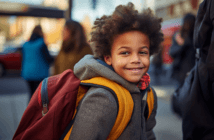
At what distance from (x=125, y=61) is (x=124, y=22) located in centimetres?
26

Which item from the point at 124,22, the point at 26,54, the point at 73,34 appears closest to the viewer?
the point at 124,22

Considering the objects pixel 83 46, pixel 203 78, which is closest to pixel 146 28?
pixel 203 78

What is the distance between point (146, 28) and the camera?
4.66ft

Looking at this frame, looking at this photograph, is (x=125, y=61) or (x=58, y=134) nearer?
(x=58, y=134)

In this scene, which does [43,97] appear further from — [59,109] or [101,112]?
[101,112]

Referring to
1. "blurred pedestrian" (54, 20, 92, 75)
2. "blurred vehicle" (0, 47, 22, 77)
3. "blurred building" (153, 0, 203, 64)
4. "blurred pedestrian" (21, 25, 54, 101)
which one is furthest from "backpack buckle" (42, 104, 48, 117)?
"blurred building" (153, 0, 203, 64)

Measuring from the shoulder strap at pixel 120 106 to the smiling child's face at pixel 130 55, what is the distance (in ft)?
0.49

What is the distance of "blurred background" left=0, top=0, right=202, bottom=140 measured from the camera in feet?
13.4

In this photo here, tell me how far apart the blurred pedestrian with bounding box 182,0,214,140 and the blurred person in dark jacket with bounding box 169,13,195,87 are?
8.62 ft

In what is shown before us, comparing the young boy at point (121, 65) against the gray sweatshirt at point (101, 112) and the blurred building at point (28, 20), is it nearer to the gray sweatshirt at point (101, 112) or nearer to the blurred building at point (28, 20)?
the gray sweatshirt at point (101, 112)

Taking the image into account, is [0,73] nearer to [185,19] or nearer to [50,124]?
[185,19]

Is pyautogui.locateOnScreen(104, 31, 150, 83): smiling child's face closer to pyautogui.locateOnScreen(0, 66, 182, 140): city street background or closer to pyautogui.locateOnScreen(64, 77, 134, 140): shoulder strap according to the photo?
pyautogui.locateOnScreen(64, 77, 134, 140): shoulder strap

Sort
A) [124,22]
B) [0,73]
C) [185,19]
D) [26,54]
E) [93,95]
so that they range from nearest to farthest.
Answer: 1. [93,95]
2. [124,22]
3. [185,19]
4. [26,54]
5. [0,73]

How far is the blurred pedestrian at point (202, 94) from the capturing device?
131cm
